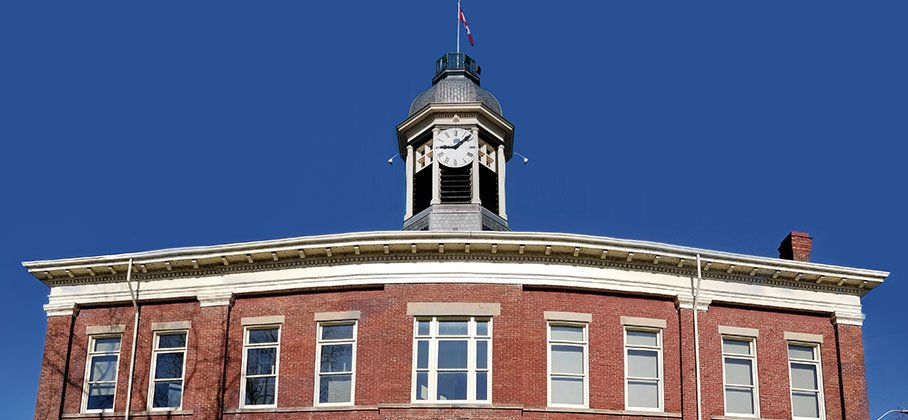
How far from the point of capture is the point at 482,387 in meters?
29.1

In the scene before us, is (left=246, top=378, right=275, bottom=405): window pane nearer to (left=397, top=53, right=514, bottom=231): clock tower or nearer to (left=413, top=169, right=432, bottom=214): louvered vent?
(left=397, top=53, right=514, bottom=231): clock tower

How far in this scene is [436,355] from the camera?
29344 millimetres

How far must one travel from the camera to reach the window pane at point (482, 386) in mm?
28984

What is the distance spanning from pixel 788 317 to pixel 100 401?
21.4 m

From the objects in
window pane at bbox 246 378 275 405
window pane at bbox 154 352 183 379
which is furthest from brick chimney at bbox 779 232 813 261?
window pane at bbox 154 352 183 379

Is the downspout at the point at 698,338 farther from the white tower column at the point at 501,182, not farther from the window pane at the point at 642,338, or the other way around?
the white tower column at the point at 501,182

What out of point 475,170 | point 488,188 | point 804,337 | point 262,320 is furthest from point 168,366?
point 804,337

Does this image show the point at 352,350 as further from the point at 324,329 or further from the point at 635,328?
the point at 635,328

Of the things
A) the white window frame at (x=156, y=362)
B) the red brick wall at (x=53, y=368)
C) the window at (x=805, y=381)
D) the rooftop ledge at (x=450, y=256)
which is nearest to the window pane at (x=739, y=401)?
the window at (x=805, y=381)

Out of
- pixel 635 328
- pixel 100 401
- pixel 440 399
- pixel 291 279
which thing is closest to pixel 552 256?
pixel 635 328

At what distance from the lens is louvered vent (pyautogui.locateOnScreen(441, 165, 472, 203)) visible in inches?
1389

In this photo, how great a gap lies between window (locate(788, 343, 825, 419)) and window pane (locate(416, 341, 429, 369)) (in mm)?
11294

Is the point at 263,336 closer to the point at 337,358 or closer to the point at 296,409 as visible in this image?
the point at 337,358

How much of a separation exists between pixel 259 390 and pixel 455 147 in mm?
10792
